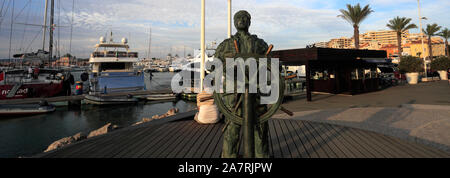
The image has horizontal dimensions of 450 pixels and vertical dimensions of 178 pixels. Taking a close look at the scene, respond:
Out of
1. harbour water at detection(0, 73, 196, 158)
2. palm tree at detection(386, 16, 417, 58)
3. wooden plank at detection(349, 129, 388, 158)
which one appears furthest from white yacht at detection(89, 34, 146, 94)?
palm tree at detection(386, 16, 417, 58)

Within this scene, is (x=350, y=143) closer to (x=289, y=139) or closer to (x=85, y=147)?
(x=289, y=139)

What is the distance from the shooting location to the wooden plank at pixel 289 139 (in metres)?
3.62

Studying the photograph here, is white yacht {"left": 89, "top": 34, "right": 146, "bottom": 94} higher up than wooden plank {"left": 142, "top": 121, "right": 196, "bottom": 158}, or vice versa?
white yacht {"left": 89, "top": 34, "right": 146, "bottom": 94}

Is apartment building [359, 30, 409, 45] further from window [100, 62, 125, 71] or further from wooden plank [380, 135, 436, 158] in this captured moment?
wooden plank [380, 135, 436, 158]

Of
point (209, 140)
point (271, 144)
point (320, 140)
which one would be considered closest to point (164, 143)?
point (209, 140)

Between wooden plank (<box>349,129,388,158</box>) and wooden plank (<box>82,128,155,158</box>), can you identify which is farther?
wooden plank (<box>82,128,155,158</box>)

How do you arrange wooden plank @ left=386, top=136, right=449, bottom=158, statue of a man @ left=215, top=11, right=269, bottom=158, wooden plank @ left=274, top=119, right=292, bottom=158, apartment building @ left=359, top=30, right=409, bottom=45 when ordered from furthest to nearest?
1. apartment building @ left=359, top=30, right=409, bottom=45
2. wooden plank @ left=274, top=119, right=292, bottom=158
3. wooden plank @ left=386, top=136, right=449, bottom=158
4. statue of a man @ left=215, top=11, right=269, bottom=158

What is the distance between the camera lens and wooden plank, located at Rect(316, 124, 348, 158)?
3554mm

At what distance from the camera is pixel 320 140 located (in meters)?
4.29

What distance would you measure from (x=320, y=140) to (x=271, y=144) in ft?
3.43
